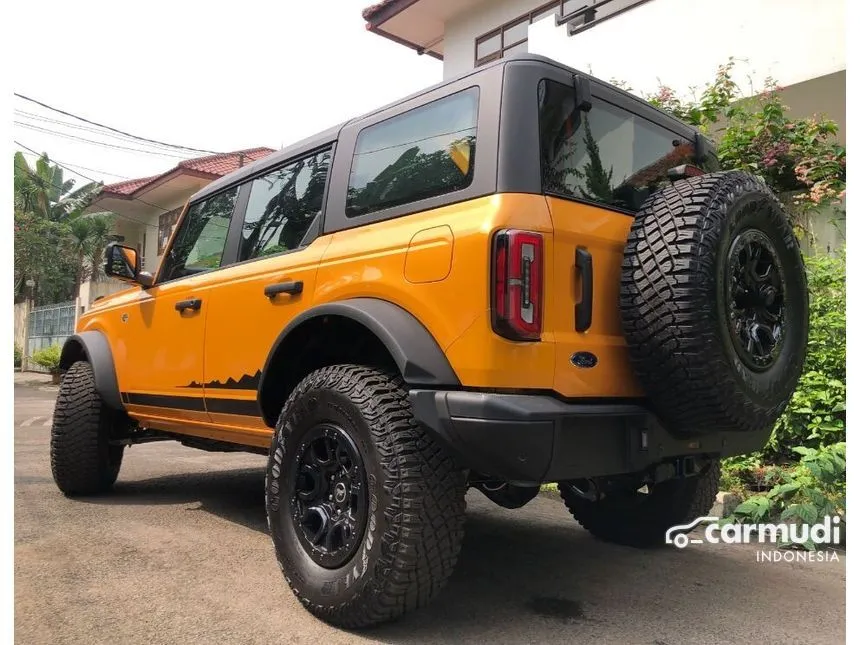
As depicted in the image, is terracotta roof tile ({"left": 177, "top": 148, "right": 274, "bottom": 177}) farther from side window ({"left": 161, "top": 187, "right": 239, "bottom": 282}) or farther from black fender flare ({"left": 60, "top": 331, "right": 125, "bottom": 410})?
side window ({"left": 161, "top": 187, "right": 239, "bottom": 282})

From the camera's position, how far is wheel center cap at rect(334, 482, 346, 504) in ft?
8.20

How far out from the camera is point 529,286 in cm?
218

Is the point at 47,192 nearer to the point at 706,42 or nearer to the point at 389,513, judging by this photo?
the point at 706,42

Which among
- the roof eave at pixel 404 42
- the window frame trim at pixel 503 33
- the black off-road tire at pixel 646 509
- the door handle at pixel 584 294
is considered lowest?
the black off-road tire at pixel 646 509

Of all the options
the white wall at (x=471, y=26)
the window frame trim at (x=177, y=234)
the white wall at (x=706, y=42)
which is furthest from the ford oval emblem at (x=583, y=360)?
the white wall at (x=471, y=26)

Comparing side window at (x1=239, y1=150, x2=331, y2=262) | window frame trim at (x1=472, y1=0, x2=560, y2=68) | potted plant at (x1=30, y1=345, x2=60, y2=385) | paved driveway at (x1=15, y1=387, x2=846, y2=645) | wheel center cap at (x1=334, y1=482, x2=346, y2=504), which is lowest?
paved driveway at (x1=15, y1=387, x2=846, y2=645)

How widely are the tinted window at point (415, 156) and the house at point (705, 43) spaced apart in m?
3.49

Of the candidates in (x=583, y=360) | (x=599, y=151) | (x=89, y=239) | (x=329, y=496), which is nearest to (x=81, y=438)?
(x=329, y=496)

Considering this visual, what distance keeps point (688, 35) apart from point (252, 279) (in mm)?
6252

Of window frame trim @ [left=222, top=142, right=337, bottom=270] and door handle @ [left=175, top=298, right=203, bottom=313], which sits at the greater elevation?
window frame trim @ [left=222, top=142, right=337, bottom=270]

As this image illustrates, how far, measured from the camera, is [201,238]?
409 cm

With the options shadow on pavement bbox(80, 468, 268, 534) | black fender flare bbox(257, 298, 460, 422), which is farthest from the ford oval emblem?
shadow on pavement bbox(80, 468, 268, 534)

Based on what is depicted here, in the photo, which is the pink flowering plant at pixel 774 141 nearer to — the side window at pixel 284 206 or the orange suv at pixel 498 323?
the orange suv at pixel 498 323

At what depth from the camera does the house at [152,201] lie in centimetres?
2022
